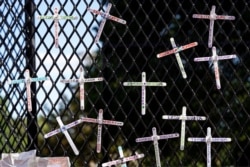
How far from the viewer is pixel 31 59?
3.27 metres

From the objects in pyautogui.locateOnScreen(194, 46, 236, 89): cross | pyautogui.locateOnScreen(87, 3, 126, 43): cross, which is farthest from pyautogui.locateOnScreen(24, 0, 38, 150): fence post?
pyautogui.locateOnScreen(194, 46, 236, 89): cross

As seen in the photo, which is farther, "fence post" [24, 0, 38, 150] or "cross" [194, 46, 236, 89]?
"fence post" [24, 0, 38, 150]

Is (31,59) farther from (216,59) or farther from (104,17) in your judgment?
(216,59)

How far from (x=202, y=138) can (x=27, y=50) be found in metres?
1.19

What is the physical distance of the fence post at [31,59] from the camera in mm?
3209

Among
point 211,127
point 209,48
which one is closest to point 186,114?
point 211,127

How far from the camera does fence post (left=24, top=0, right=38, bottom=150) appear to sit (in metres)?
3.21

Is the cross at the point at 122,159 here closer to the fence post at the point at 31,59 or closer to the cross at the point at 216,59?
the fence post at the point at 31,59

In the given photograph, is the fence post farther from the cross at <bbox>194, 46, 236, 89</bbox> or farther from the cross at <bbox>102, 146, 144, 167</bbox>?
the cross at <bbox>194, 46, 236, 89</bbox>

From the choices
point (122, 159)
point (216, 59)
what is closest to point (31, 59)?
point (122, 159)

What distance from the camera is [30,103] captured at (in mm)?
3164

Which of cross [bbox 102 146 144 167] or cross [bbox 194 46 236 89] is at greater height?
cross [bbox 194 46 236 89]

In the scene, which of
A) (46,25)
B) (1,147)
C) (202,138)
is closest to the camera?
(202,138)

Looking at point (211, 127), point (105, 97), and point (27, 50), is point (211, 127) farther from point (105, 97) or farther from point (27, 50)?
point (27, 50)
